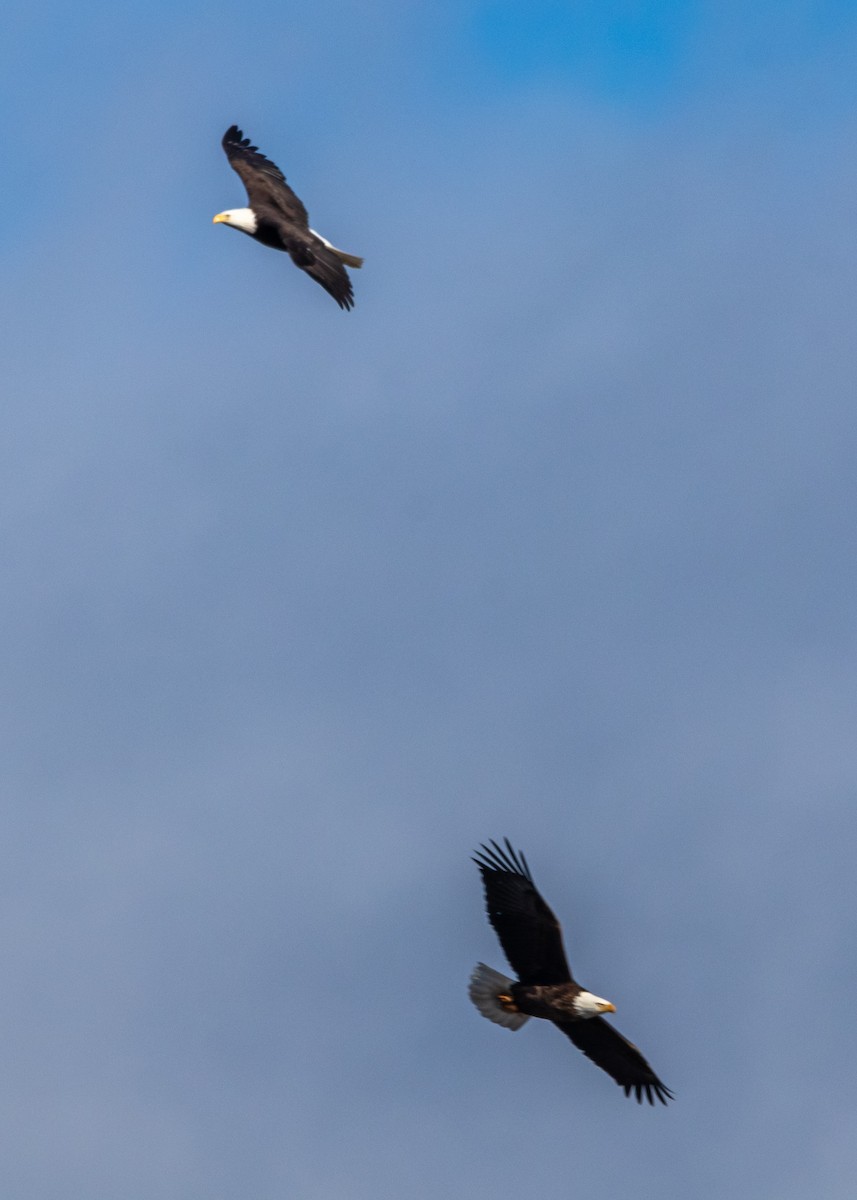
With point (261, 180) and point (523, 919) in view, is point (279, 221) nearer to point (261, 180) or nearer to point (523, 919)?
point (261, 180)

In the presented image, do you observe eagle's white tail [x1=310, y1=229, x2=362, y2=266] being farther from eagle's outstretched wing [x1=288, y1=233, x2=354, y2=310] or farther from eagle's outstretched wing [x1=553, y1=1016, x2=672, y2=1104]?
eagle's outstretched wing [x1=553, y1=1016, x2=672, y2=1104]

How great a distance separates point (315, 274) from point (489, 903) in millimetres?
5516

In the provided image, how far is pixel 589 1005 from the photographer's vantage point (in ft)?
62.0

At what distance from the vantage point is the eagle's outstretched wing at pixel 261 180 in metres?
21.2

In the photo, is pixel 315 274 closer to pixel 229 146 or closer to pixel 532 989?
pixel 229 146

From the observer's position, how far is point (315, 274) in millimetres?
19359

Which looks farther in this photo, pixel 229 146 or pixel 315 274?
pixel 229 146

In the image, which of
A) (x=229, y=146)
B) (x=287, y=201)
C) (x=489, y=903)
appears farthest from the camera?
(x=229, y=146)

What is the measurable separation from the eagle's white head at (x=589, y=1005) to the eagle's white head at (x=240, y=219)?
7523 mm

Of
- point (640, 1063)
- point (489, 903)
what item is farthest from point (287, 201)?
point (640, 1063)

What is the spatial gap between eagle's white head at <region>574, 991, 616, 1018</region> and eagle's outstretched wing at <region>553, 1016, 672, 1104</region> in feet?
0.79

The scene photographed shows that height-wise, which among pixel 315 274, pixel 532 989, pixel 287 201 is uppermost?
pixel 287 201

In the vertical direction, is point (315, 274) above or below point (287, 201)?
below

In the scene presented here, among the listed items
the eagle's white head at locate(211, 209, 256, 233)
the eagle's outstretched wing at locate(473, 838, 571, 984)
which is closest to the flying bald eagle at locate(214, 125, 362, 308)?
the eagle's white head at locate(211, 209, 256, 233)
